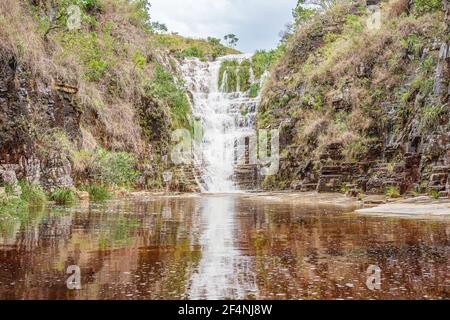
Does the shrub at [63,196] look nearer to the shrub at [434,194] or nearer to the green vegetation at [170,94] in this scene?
the shrub at [434,194]

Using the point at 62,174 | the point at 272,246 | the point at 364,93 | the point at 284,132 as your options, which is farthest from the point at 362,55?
the point at 272,246

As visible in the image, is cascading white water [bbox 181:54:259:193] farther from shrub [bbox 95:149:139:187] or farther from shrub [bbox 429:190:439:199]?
shrub [bbox 429:190:439:199]

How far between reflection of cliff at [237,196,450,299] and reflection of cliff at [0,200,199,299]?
0.79m

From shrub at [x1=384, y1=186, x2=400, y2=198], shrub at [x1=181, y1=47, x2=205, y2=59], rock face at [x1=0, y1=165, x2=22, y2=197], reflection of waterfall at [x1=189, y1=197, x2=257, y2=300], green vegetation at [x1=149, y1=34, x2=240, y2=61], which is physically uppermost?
green vegetation at [x1=149, y1=34, x2=240, y2=61]

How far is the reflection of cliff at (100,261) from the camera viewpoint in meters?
3.41

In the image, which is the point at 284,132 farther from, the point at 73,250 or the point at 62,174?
the point at 73,250

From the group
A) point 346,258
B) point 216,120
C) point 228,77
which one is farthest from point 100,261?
point 228,77

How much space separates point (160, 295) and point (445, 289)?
2042mm

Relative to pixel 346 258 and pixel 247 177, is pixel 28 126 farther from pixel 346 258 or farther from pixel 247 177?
pixel 247 177

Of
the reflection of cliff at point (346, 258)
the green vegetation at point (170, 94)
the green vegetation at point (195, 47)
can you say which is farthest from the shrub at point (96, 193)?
the green vegetation at point (195, 47)

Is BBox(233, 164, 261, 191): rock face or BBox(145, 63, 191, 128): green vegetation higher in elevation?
BBox(145, 63, 191, 128): green vegetation

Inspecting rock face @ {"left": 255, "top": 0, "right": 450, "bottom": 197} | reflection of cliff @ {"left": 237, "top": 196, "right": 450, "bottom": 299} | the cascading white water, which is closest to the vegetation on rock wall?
the cascading white water

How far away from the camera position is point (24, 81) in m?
14.1

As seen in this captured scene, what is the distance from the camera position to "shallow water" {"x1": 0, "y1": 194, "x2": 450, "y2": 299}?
343 centimetres
